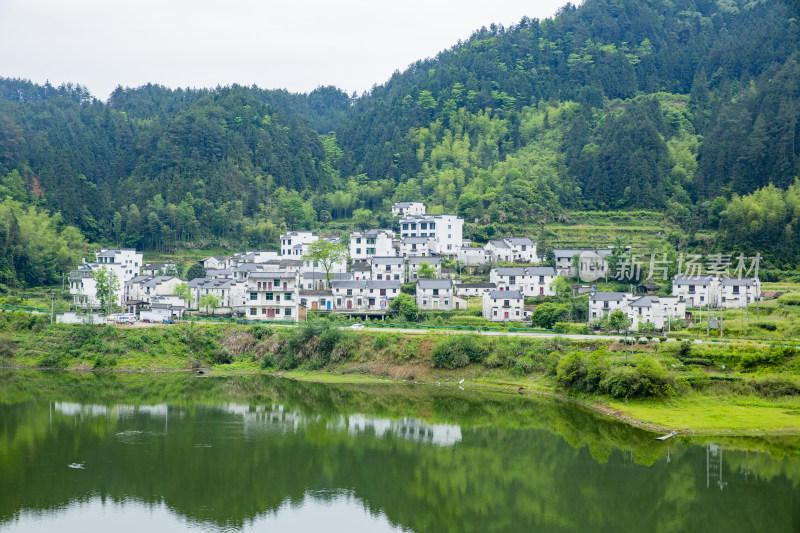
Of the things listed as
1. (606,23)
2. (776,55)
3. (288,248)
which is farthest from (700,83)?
(288,248)

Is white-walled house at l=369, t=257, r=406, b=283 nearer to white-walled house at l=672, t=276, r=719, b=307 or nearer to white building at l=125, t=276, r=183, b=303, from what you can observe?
white building at l=125, t=276, r=183, b=303

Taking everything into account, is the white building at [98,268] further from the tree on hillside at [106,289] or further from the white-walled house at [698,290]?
the white-walled house at [698,290]

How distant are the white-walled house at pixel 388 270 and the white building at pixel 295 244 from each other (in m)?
8.27

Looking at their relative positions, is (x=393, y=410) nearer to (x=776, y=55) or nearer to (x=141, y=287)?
(x=141, y=287)

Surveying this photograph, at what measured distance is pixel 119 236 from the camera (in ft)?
207

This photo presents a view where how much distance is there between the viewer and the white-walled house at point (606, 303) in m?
38.7

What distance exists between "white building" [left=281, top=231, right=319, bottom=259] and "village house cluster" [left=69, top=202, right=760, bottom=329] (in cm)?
7

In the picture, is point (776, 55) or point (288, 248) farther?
point (776, 55)

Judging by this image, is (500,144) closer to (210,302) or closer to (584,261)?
(584,261)

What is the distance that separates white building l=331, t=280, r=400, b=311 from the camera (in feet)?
143

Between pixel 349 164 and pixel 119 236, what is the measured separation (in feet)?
94.4

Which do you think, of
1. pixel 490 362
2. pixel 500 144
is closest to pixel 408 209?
pixel 500 144

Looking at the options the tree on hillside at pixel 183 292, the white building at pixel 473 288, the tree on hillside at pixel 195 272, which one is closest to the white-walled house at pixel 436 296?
the white building at pixel 473 288

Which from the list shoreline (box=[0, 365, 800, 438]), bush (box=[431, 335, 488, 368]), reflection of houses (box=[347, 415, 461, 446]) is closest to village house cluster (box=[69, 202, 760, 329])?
shoreline (box=[0, 365, 800, 438])
